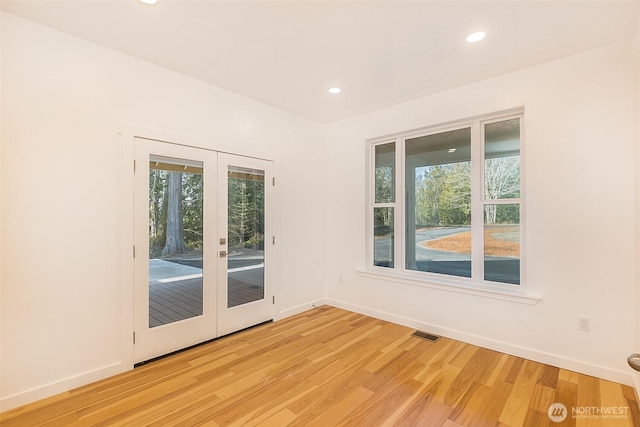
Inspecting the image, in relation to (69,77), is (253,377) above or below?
below

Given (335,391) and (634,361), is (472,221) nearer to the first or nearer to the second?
(335,391)

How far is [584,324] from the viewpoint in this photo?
259cm

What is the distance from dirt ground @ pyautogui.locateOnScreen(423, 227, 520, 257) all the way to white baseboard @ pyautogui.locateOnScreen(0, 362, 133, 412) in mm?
3505

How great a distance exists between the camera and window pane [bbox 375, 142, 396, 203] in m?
4.07

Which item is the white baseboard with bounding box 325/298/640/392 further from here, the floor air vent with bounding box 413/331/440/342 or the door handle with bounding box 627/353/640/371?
the door handle with bounding box 627/353/640/371

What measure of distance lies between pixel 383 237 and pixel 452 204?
103cm

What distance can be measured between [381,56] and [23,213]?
3103 millimetres

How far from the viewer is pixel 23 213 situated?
2.17m

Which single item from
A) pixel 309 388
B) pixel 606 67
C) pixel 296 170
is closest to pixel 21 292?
pixel 309 388

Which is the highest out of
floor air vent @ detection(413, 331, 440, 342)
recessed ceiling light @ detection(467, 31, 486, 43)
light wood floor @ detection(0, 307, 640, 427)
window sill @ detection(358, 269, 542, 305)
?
recessed ceiling light @ detection(467, 31, 486, 43)

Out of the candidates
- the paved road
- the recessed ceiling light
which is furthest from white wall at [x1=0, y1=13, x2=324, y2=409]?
the paved road

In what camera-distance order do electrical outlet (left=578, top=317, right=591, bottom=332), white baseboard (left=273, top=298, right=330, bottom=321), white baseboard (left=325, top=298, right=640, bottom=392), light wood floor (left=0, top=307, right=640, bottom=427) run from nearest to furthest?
light wood floor (left=0, top=307, right=640, bottom=427), white baseboard (left=325, top=298, right=640, bottom=392), electrical outlet (left=578, top=317, right=591, bottom=332), white baseboard (left=273, top=298, right=330, bottom=321)

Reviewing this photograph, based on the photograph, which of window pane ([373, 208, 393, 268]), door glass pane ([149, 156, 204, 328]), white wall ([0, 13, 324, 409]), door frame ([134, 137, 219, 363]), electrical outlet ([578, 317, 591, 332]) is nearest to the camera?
white wall ([0, 13, 324, 409])

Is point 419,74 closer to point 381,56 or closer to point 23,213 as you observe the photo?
point 381,56
